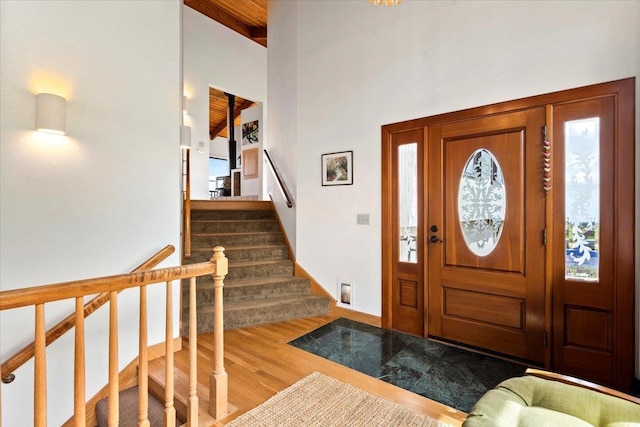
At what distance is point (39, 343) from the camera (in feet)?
4.10

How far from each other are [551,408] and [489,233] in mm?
1662

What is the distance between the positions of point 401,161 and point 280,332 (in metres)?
2.16

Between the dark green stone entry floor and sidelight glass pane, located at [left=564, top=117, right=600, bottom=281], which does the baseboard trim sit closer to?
the dark green stone entry floor

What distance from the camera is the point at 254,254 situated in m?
4.14

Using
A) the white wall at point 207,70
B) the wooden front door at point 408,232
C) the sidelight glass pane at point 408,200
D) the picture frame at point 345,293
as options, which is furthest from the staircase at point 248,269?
the white wall at point 207,70

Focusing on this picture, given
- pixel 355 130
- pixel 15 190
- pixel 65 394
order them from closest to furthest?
pixel 15 190
pixel 65 394
pixel 355 130

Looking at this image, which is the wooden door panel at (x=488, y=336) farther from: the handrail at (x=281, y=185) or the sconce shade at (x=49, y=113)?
the sconce shade at (x=49, y=113)

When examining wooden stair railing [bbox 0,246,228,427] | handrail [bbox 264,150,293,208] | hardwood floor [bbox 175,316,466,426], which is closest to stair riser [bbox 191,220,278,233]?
handrail [bbox 264,150,293,208]

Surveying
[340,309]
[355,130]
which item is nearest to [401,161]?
[355,130]

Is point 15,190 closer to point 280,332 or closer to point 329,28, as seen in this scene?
point 280,332

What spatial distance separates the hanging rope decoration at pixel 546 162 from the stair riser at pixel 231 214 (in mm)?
3564

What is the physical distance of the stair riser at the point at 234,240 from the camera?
4.00 m

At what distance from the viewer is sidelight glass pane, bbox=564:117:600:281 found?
89.4 inches

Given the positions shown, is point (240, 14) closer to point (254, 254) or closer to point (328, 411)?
point (254, 254)
